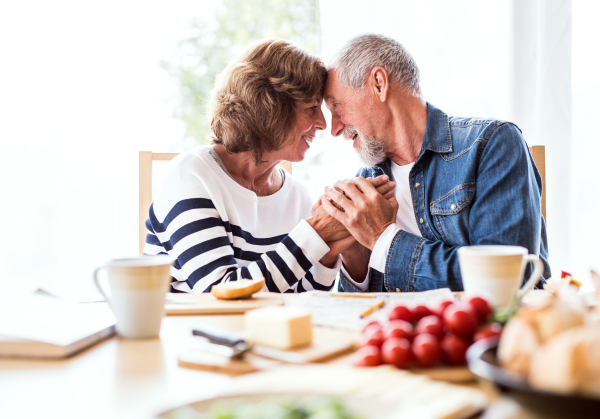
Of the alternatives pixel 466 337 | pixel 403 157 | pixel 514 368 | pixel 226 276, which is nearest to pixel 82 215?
pixel 226 276

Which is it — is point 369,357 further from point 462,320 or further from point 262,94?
point 262,94

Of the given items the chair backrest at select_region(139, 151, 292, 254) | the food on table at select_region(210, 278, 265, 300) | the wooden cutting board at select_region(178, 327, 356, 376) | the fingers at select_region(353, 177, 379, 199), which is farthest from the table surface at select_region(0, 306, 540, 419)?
the chair backrest at select_region(139, 151, 292, 254)

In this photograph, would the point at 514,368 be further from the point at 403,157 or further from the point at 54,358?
the point at 403,157

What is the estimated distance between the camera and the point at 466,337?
571 mm

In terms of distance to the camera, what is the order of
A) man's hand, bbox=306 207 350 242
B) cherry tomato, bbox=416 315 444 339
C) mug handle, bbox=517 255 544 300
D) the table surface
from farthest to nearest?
1. man's hand, bbox=306 207 350 242
2. mug handle, bbox=517 255 544 300
3. cherry tomato, bbox=416 315 444 339
4. the table surface

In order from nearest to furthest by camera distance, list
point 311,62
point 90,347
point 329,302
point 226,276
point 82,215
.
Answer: point 90,347
point 329,302
point 226,276
point 311,62
point 82,215

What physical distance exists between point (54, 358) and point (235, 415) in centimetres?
38

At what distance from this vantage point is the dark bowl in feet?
1.14

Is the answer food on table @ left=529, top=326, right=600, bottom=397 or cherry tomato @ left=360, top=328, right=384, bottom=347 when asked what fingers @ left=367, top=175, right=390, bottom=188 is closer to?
cherry tomato @ left=360, top=328, right=384, bottom=347

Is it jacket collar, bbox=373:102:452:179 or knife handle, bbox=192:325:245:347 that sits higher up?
jacket collar, bbox=373:102:452:179

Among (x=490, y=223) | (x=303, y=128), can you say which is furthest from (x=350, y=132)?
(x=490, y=223)

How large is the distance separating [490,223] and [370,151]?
0.48m

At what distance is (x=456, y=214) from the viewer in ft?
4.69

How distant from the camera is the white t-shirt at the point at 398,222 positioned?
4.52ft
